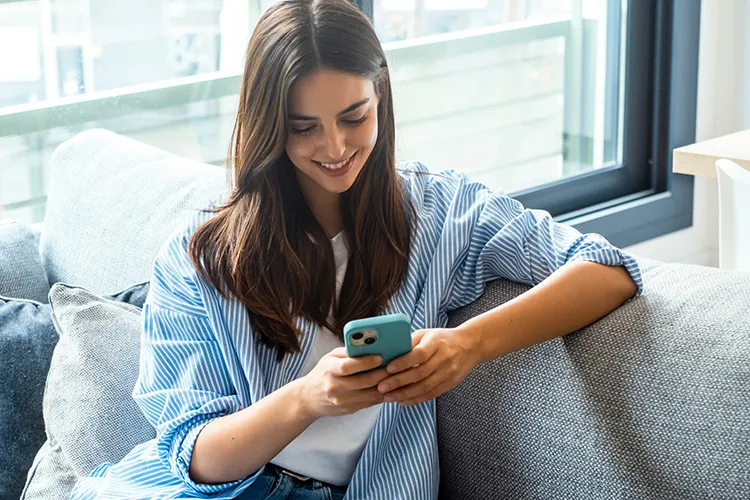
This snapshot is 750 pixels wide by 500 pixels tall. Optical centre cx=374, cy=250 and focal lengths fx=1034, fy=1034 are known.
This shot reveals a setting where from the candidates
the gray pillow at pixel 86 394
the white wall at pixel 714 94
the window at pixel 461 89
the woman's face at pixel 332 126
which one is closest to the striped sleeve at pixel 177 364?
the gray pillow at pixel 86 394

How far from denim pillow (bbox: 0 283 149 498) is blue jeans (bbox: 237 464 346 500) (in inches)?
16.9

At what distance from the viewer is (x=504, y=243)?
4.51 feet

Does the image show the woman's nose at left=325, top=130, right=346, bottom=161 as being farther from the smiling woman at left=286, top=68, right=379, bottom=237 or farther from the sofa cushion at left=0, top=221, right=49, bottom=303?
the sofa cushion at left=0, top=221, right=49, bottom=303

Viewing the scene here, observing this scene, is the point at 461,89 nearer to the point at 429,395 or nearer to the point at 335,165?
the point at 335,165

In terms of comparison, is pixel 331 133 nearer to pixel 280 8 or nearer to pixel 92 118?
pixel 280 8

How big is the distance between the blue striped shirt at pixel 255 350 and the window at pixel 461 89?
67 cm

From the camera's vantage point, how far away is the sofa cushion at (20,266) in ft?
6.02

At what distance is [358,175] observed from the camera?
1.43m

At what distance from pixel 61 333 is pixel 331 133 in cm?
55

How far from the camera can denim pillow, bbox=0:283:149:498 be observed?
156 centimetres

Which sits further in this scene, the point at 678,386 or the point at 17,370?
the point at 17,370

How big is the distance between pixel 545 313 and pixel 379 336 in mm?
263

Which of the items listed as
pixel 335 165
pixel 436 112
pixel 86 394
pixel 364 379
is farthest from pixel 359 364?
pixel 436 112

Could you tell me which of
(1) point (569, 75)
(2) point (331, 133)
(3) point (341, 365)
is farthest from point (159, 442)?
(1) point (569, 75)
